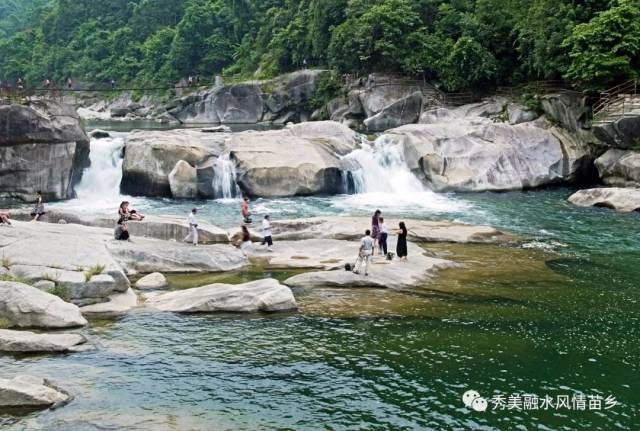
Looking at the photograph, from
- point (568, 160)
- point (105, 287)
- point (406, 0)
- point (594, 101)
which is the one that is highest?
point (406, 0)

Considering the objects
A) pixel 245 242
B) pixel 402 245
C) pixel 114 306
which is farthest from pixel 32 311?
pixel 402 245

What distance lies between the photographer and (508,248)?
1013 inches

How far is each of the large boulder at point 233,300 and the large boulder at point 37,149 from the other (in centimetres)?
2102

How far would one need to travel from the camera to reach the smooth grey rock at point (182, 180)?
38.0m

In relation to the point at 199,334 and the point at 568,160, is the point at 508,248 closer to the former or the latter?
the point at 199,334

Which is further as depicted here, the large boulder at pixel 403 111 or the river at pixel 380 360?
the large boulder at pixel 403 111

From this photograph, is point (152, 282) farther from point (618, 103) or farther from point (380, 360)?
point (618, 103)

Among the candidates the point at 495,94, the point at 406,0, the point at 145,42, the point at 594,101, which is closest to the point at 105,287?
the point at 594,101

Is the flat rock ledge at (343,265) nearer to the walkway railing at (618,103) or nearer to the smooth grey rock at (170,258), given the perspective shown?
the smooth grey rock at (170,258)

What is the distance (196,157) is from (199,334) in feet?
77.6

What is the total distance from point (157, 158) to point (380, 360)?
1070 inches

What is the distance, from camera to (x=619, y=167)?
39094 millimetres

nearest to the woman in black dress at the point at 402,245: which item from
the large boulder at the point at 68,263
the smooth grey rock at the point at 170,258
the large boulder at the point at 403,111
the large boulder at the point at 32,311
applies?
Result: the smooth grey rock at the point at 170,258

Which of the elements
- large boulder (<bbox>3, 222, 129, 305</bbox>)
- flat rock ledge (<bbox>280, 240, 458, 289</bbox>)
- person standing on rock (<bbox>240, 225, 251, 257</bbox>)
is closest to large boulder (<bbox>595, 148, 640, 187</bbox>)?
flat rock ledge (<bbox>280, 240, 458, 289</bbox>)
